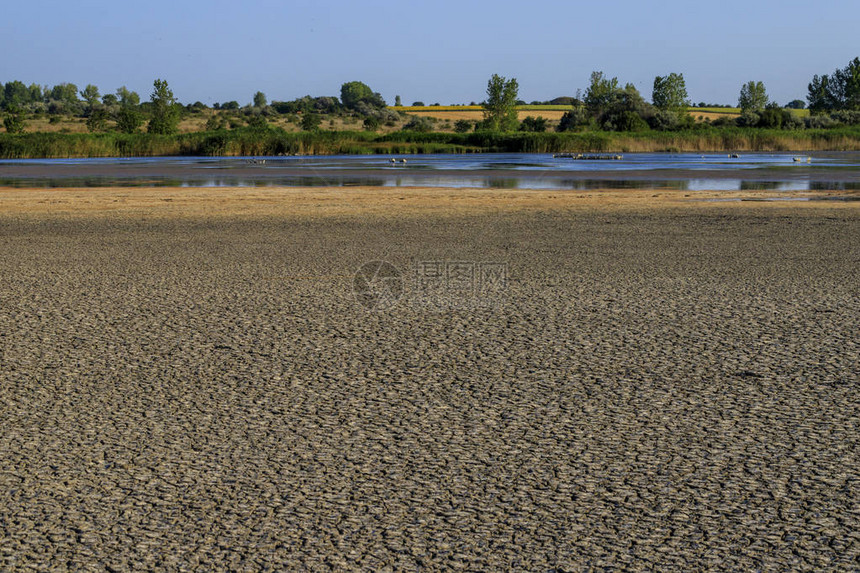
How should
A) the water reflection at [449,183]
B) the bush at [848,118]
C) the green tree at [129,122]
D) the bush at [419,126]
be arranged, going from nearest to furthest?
1. the water reflection at [449,183]
2. the bush at [848,118]
3. the green tree at [129,122]
4. the bush at [419,126]

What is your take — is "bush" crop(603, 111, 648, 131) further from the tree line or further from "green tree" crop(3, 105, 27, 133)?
"green tree" crop(3, 105, 27, 133)

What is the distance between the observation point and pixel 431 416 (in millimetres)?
4945

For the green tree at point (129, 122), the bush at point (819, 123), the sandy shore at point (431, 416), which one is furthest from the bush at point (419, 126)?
the sandy shore at point (431, 416)

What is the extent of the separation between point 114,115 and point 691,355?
12289cm

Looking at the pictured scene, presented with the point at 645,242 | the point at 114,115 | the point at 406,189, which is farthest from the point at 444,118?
the point at 645,242

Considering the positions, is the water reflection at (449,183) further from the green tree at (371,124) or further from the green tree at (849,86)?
the green tree at (849,86)

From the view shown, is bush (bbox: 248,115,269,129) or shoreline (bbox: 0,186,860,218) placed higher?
bush (bbox: 248,115,269,129)

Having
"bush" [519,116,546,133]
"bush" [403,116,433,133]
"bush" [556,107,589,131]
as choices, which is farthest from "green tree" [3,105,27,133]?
"bush" [556,107,589,131]

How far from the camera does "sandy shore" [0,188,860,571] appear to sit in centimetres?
349

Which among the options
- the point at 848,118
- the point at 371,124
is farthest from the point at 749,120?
the point at 371,124

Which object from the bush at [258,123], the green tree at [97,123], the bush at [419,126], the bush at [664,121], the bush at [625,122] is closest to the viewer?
the bush at [625,122]

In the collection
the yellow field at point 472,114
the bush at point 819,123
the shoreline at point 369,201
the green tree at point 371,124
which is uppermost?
the yellow field at point 472,114

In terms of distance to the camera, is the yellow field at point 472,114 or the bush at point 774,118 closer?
the bush at point 774,118

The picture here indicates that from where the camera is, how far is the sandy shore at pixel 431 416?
3.49 m
